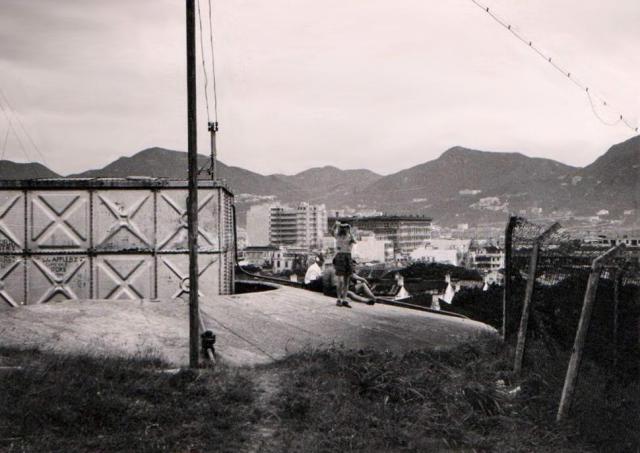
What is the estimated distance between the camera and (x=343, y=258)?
12.9m

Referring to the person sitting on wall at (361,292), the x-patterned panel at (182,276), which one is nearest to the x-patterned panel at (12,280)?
the x-patterned panel at (182,276)

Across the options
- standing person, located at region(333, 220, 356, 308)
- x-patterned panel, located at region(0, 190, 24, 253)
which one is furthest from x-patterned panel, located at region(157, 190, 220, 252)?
x-patterned panel, located at region(0, 190, 24, 253)

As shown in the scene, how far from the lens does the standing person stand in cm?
1276

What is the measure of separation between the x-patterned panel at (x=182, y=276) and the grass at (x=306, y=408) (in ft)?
16.4

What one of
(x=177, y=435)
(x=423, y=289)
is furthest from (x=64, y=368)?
(x=423, y=289)

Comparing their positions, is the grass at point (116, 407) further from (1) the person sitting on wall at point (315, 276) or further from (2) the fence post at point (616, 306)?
(1) the person sitting on wall at point (315, 276)

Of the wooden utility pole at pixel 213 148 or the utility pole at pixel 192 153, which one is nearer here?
the utility pole at pixel 192 153

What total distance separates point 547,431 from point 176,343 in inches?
201

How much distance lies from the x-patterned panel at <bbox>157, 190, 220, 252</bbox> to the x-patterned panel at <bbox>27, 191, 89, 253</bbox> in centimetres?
150

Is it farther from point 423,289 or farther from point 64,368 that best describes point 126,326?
point 423,289

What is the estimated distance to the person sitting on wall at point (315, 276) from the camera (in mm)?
15547

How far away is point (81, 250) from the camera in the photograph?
13.0 meters

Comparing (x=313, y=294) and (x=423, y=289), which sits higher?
(x=313, y=294)

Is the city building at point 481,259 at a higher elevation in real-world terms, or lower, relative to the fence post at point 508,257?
lower
